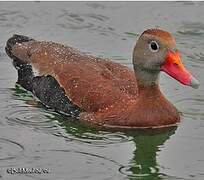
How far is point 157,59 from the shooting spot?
10.9 m

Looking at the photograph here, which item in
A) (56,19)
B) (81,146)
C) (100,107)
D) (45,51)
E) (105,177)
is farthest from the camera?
(56,19)

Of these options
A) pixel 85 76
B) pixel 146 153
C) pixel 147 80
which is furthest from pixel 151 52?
pixel 146 153

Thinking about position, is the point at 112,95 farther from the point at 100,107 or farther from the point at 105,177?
the point at 105,177

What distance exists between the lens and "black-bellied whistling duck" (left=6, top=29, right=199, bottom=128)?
10883 millimetres

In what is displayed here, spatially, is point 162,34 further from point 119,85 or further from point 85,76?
point 85,76

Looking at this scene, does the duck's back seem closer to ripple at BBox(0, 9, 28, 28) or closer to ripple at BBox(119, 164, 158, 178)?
ripple at BBox(119, 164, 158, 178)

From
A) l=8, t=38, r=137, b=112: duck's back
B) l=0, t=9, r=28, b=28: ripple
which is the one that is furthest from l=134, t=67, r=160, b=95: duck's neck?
l=0, t=9, r=28, b=28: ripple

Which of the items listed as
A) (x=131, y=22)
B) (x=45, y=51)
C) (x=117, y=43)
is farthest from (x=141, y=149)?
(x=131, y=22)

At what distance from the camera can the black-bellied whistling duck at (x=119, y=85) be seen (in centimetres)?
1088

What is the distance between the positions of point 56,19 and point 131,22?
→ 1.29 m

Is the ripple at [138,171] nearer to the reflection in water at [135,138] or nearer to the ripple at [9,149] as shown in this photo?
the reflection in water at [135,138]

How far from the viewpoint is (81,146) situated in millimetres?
10328

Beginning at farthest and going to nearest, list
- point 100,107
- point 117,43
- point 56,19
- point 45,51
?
point 56,19 < point 117,43 < point 45,51 < point 100,107

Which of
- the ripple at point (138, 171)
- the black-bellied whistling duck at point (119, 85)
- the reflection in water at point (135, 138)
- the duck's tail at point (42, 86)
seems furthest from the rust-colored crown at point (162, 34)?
the ripple at point (138, 171)
